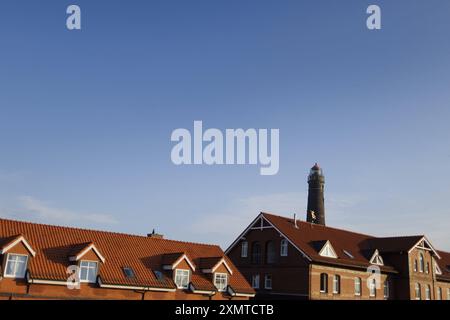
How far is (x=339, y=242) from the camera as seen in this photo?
5266cm

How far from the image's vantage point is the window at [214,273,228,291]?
38.6m

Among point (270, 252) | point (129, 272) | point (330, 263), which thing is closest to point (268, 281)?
point (270, 252)

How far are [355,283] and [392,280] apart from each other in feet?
25.7

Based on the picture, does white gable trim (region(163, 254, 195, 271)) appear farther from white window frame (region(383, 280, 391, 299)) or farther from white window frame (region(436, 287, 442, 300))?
white window frame (region(436, 287, 442, 300))

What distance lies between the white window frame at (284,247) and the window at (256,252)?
3.20 metres

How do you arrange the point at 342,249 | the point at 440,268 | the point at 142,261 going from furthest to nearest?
the point at 440,268, the point at 342,249, the point at 142,261

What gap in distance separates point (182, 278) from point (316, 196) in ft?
124

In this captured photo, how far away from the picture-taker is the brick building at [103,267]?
29.5 m

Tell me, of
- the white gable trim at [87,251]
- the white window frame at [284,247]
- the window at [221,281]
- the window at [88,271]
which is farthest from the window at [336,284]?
the window at [88,271]

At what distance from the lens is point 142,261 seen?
36438 mm

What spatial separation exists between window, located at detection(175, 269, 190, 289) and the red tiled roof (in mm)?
13279

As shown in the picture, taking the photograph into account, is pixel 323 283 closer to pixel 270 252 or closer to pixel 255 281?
pixel 270 252
